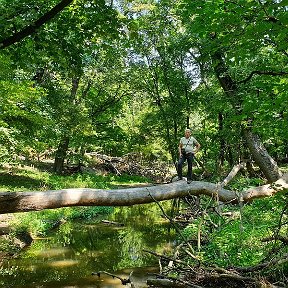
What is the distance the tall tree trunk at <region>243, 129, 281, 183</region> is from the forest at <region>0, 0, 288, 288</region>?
30mm

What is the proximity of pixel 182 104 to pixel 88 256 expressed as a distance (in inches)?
577

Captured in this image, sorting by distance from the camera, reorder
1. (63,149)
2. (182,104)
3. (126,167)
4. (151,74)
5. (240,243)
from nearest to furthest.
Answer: (240,243)
(182,104)
(151,74)
(63,149)
(126,167)

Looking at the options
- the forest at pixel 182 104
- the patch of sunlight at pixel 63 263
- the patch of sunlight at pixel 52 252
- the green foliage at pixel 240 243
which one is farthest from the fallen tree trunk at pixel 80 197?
the patch of sunlight at pixel 52 252

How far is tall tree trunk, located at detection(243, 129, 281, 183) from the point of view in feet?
35.6

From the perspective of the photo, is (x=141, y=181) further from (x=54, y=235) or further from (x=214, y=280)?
(x=214, y=280)

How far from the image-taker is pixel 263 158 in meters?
11.1

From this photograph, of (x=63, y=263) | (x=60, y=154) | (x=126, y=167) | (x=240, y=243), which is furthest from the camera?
(x=126, y=167)

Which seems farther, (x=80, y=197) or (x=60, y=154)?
(x=60, y=154)

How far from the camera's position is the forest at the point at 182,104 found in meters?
4.80

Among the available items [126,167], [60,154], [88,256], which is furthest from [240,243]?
[126,167]

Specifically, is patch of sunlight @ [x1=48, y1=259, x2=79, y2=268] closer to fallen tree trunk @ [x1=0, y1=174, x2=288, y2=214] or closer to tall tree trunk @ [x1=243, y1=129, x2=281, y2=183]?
tall tree trunk @ [x1=243, y1=129, x2=281, y2=183]

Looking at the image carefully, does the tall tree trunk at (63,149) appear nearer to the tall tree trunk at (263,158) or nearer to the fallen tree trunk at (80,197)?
the tall tree trunk at (263,158)

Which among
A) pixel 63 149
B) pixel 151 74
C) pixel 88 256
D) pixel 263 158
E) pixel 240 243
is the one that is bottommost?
pixel 88 256

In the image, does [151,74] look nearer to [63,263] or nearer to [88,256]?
[88,256]
